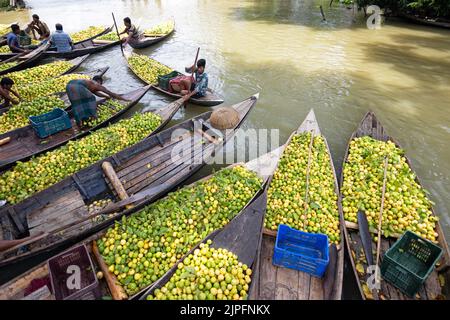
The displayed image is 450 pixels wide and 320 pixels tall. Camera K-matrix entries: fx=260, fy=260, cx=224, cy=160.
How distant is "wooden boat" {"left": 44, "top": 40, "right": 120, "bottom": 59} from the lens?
13273 millimetres

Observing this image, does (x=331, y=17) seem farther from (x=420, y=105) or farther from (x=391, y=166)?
(x=391, y=166)

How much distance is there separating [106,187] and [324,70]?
11.7 meters

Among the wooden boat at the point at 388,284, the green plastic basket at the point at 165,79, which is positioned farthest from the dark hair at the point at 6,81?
the wooden boat at the point at 388,284

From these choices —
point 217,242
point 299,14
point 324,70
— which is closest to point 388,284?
point 217,242

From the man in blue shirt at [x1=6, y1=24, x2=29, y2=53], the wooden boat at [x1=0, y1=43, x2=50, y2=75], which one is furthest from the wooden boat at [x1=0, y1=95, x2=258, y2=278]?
the man in blue shirt at [x1=6, y1=24, x2=29, y2=53]

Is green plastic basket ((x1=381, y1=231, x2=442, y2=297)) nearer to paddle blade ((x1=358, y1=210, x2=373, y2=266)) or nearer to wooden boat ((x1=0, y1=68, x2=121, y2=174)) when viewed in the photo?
paddle blade ((x1=358, y1=210, x2=373, y2=266))

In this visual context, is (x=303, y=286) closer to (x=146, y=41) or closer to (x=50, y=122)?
(x=50, y=122)

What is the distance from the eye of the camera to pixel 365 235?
4699 mm

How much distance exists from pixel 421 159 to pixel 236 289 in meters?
7.20

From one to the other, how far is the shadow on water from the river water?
91 millimetres

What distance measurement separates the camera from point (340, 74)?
12617 mm

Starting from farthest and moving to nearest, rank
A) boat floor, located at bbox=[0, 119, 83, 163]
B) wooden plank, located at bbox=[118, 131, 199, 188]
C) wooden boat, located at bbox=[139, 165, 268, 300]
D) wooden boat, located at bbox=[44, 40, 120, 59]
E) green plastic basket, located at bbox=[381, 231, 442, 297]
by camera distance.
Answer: wooden boat, located at bbox=[44, 40, 120, 59] < boat floor, located at bbox=[0, 119, 83, 163] < wooden plank, located at bbox=[118, 131, 199, 188] < wooden boat, located at bbox=[139, 165, 268, 300] < green plastic basket, located at bbox=[381, 231, 442, 297]
